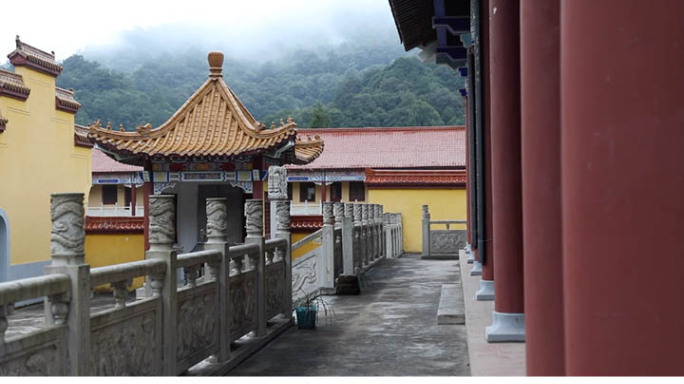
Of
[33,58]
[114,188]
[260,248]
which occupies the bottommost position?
[260,248]

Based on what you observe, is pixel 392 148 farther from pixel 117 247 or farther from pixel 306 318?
Result: pixel 306 318

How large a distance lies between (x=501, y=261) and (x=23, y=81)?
15.0m

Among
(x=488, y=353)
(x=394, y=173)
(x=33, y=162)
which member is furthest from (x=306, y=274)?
(x=394, y=173)

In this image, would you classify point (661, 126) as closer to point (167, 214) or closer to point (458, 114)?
point (167, 214)

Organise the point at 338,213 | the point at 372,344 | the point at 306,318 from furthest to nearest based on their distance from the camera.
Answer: the point at 338,213 < the point at 306,318 < the point at 372,344

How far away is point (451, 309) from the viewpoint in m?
9.30

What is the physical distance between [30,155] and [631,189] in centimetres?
1751

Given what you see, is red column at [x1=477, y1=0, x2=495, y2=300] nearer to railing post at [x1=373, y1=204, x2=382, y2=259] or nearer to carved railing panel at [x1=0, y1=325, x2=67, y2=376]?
carved railing panel at [x1=0, y1=325, x2=67, y2=376]

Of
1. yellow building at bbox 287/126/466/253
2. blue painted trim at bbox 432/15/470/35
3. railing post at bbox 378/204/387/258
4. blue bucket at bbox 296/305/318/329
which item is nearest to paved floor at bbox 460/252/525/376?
blue bucket at bbox 296/305/318/329

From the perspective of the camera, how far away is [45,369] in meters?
3.74

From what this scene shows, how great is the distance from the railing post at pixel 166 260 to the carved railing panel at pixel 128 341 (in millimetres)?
89

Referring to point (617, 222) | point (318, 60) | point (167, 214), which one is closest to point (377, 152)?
point (167, 214)

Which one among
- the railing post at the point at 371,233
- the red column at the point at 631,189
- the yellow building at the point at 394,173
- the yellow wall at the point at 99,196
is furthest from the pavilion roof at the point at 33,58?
the yellow wall at the point at 99,196

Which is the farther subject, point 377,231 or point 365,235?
point 377,231
